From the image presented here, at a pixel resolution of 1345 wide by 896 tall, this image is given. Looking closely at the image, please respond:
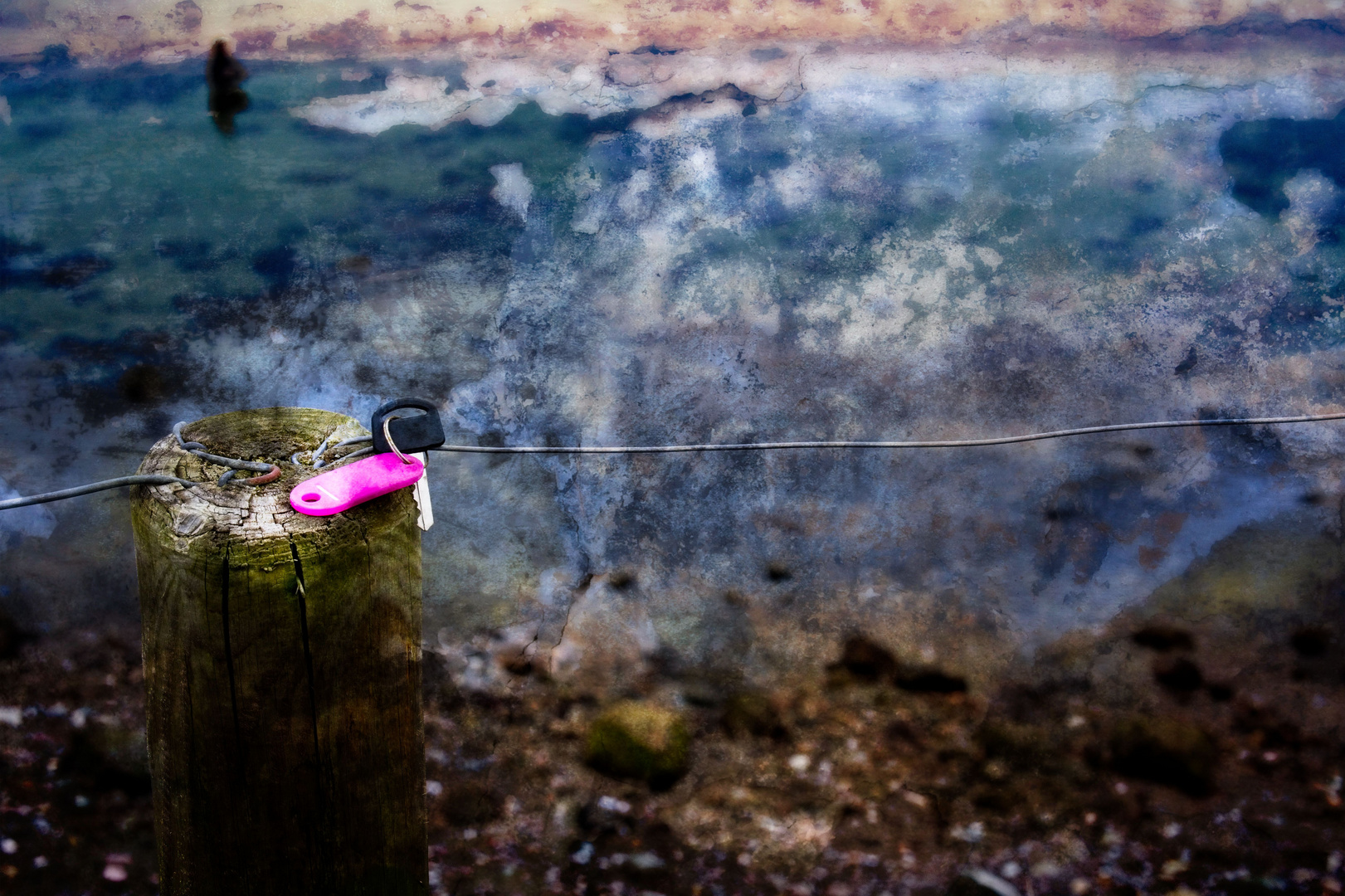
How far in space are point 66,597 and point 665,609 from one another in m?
1.70

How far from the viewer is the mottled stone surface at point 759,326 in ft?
8.08

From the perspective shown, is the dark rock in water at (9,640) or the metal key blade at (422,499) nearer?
the metal key blade at (422,499)

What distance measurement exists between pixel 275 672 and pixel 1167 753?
7.99ft

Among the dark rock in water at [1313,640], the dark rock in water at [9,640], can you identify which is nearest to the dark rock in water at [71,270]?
the dark rock in water at [9,640]

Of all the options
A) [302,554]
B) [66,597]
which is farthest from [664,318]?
[66,597]

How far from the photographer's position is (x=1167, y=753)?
8.07ft

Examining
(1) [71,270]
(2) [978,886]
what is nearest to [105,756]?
(1) [71,270]

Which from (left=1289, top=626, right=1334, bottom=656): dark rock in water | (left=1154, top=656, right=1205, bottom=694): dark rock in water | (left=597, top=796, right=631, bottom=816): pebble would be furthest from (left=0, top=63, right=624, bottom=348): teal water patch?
(left=1289, top=626, right=1334, bottom=656): dark rock in water

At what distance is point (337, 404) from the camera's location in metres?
2.48

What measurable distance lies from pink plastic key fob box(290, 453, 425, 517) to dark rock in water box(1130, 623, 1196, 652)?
2.23 m

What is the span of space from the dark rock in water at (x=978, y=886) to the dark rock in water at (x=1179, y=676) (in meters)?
0.73

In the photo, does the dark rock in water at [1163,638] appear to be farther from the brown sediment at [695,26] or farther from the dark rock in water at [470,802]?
the dark rock in water at [470,802]

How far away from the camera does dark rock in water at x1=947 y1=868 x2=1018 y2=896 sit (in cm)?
246

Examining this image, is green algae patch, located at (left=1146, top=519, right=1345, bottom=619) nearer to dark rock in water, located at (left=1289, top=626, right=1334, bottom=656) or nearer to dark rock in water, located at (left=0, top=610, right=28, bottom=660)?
dark rock in water, located at (left=1289, top=626, right=1334, bottom=656)
